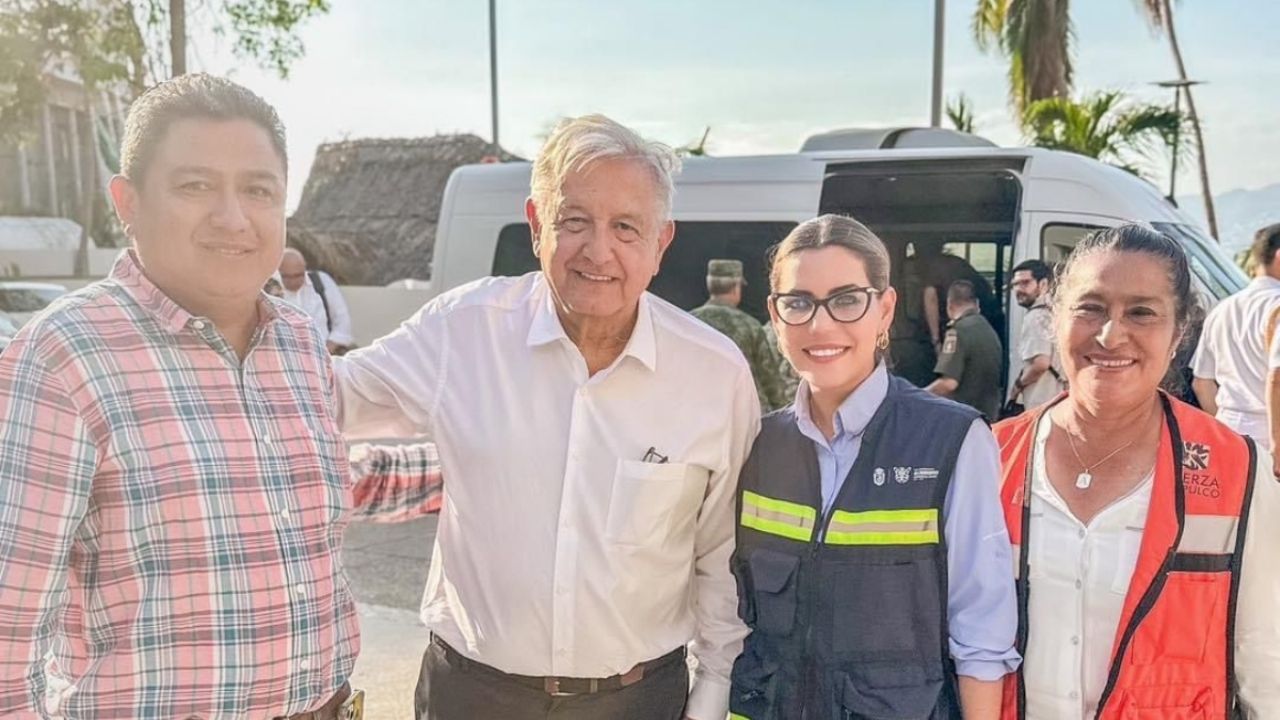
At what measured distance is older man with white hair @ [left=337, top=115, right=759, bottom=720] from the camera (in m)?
1.92

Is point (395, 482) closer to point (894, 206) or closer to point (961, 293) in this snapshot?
point (961, 293)

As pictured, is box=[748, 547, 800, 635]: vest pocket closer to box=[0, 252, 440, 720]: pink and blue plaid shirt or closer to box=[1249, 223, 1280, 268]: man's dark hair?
box=[0, 252, 440, 720]: pink and blue plaid shirt

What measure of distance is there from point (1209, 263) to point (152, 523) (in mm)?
6259

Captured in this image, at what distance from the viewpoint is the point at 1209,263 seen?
580 centimetres

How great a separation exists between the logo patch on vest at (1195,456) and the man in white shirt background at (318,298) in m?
6.56

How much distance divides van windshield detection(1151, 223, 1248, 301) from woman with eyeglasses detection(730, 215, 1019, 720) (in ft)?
15.3

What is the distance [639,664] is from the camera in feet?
6.55

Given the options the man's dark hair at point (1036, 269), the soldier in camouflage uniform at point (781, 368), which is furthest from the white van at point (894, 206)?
the soldier in camouflage uniform at point (781, 368)

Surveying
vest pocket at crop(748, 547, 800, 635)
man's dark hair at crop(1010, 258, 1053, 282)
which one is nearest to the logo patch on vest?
vest pocket at crop(748, 547, 800, 635)

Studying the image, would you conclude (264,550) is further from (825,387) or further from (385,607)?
(385,607)

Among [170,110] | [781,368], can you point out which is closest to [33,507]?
[170,110]

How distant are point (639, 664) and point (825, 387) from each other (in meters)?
0.74

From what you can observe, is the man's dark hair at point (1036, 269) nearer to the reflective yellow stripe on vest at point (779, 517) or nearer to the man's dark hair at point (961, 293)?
the man's dark hair at point (961, 293)

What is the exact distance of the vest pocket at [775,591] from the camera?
1.73m
